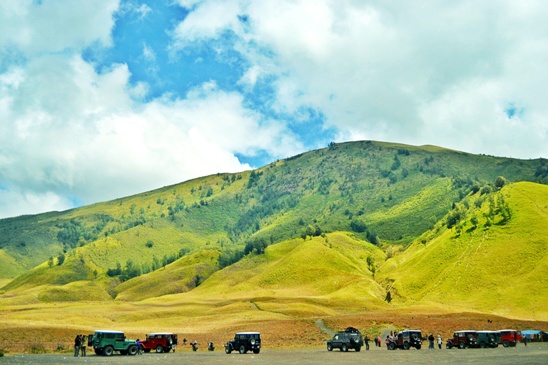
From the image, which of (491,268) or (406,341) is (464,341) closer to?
(406,341)

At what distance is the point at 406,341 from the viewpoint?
232ft

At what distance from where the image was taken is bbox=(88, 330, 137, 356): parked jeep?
196ft

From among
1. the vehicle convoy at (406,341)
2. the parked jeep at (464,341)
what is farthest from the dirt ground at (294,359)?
the parked jeep at (464,341)

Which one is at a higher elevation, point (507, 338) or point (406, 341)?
point (406, 341)

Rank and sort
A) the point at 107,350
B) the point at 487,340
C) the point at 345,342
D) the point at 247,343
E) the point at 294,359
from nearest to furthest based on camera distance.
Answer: the point at 294,359, the point at 107,350, the point at 247,343, the point at 345,342, the point at 487,340

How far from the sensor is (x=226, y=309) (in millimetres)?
152250

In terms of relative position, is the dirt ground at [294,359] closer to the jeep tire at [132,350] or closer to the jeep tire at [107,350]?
the jeep tire at [107,350]

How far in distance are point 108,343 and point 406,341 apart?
37.1 m

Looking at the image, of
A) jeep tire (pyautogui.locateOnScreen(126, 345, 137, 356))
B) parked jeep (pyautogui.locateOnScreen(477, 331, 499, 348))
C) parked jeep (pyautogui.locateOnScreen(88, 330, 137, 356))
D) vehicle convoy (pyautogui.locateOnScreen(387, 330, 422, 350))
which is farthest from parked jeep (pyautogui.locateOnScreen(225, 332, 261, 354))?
parked jeep (pyautogui.locateOnScreen(477, 331, 499, 348))

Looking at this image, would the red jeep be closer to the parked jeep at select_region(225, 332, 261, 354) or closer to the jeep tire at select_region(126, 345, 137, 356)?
the parked jeep at select_region(225, 332, 261, 354)

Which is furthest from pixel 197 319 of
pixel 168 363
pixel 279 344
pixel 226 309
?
pixel 168 363

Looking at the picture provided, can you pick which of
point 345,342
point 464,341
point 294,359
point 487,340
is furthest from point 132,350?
point 487,340

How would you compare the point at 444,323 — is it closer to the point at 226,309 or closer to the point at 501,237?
the point at 226,309

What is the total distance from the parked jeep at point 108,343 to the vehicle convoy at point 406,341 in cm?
3318
